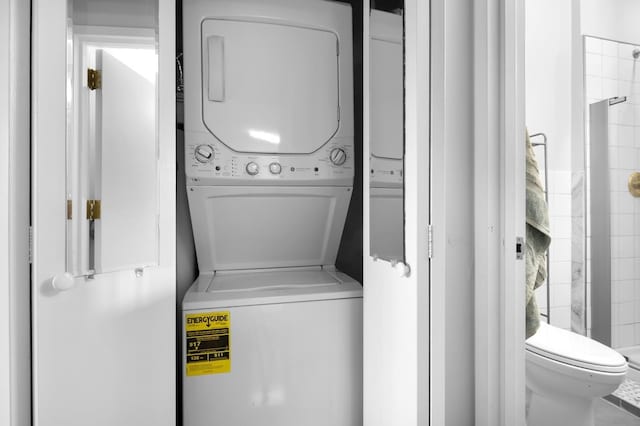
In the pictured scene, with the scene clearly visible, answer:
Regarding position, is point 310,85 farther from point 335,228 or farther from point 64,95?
point 64,95

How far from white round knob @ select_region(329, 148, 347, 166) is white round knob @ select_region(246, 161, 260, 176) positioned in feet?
1.04

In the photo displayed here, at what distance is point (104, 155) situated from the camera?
1.03m

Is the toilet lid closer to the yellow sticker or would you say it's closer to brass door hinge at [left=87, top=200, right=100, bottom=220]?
the yellow sticker

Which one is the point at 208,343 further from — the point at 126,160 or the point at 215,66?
the point at 215,66

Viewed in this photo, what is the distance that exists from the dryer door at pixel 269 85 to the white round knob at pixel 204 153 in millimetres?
62

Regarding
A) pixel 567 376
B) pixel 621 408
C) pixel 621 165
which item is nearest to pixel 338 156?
pixel 567 376

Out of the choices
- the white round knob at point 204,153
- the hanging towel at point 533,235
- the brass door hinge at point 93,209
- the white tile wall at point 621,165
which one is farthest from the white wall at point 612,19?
the brass door hinge at point 93,209

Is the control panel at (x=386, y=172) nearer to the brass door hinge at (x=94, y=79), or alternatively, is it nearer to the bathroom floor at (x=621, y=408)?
the brass door hinge at (x=94, y=79)

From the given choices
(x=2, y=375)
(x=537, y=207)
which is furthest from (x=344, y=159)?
(x=2, y=375)

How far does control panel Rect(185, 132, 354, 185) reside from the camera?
1.37 metres

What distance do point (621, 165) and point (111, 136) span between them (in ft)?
9.70

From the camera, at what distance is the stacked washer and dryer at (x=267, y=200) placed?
1273 millimetres

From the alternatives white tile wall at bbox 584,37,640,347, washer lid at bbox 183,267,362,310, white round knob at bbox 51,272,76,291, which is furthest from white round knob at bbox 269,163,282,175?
white tile wall at bbox 584,37,640,347

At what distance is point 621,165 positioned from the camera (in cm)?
237
